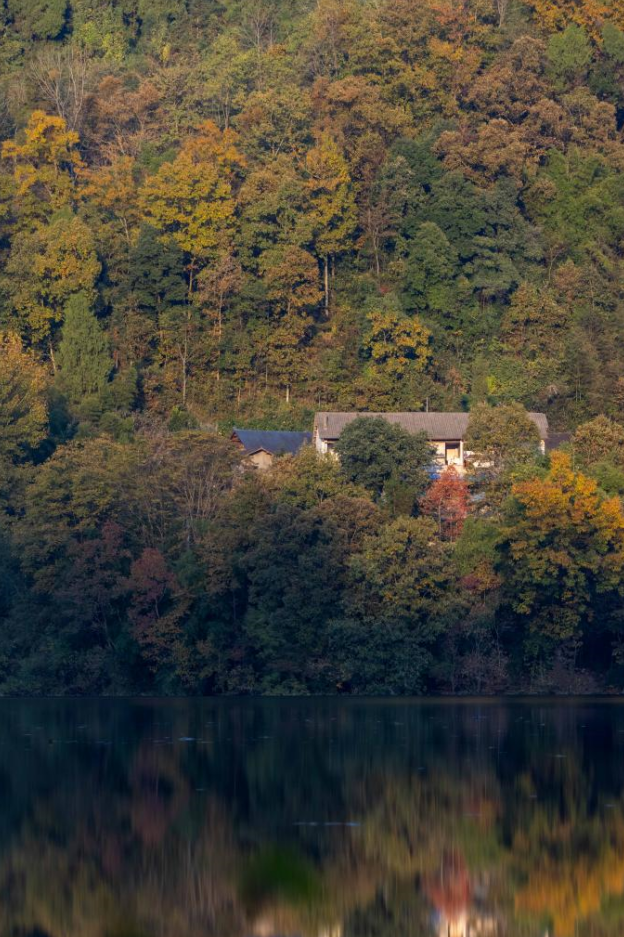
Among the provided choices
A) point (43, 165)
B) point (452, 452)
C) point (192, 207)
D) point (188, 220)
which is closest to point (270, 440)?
point (452, 452)

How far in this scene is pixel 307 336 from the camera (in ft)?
217

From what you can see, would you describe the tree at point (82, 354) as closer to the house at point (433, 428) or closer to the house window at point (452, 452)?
the house at point (433, 428)

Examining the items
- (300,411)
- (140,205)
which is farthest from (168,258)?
(300,411)

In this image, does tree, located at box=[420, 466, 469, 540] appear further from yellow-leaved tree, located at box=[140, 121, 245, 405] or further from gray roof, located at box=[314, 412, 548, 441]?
Answer: yellow-leaved tree, located at box=[140, 121, 245, 405]

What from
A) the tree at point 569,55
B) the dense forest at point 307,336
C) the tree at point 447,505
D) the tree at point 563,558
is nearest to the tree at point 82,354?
the dense forest at point 307,336

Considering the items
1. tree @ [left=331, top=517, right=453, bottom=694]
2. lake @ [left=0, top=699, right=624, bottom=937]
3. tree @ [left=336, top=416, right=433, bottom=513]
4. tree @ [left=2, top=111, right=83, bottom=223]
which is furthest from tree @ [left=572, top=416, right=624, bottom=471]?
tree @ [left=2, top=111, right=83, bottom=223]

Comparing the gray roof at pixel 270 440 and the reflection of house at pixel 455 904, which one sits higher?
the gray roof at pixel 270 440

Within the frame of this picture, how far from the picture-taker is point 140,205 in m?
67.4

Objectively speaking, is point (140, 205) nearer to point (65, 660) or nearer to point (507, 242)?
point (507, 242)

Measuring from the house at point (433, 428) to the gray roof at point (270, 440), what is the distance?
0.86 metres

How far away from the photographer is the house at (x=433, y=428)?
55656 mm

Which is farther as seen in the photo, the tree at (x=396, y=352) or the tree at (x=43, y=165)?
the tree at (x=43, y=165)

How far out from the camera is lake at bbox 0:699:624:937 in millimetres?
15008

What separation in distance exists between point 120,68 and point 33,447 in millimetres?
33682
